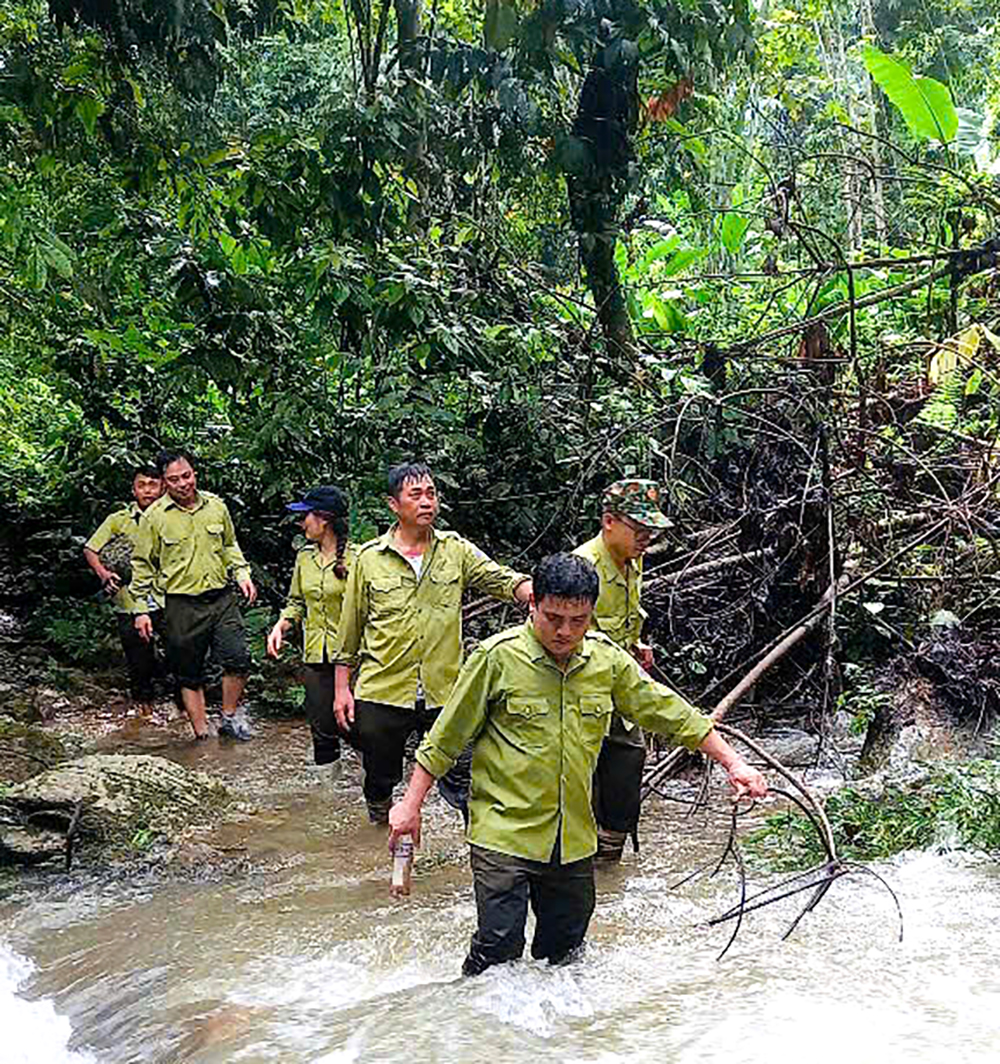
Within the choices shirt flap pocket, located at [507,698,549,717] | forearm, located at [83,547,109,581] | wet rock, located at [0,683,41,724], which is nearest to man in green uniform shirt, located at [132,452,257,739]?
forearm, located at [83,547,109,581]

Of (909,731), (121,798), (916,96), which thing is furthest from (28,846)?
(916,96)

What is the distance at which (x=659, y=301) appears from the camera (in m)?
11.4

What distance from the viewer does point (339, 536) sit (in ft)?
25.4

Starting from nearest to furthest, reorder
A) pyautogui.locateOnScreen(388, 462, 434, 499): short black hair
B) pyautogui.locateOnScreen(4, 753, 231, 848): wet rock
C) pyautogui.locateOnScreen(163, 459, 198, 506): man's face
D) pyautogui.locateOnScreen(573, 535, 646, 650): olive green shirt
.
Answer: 1. pyautogui.locateOnScreen(573, 535, 646, 650): olive green shirt
2. pyautogui.locateOnScreen(388, 462, 434, 499): short black hair
3. pyautogui.locateOnScreen(4, 753, 231, 848): wet rock
4. pyautogui.locateOnScreen(163, 459, 198, 506): man's face

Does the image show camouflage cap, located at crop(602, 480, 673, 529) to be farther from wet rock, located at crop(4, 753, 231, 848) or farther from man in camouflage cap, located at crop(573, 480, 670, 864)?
wet rock, located at crop(4, 753, 231, 848)

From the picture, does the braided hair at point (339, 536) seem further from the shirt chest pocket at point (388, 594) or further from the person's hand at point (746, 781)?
the person's hand at point (746, 781)

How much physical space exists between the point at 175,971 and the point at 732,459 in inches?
204

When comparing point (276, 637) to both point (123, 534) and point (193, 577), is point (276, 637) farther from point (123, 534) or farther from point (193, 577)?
point (123, 534)

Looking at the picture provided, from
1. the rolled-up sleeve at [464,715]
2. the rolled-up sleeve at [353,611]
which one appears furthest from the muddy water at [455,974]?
the rolled-up sleeve at [353,611]

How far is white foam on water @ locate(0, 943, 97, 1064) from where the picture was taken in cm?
440

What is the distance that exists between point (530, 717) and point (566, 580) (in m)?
0.51

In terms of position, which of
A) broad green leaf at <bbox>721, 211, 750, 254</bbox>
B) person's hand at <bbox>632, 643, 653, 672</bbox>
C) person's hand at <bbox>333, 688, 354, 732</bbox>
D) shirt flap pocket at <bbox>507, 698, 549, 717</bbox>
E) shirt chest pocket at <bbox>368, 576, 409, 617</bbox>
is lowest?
person's hand at <bbox>333, 688, 354, 732</bbox>

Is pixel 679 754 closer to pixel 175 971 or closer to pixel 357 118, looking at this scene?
pixel 175 971

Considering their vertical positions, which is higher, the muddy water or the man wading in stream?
the man wading in stream
